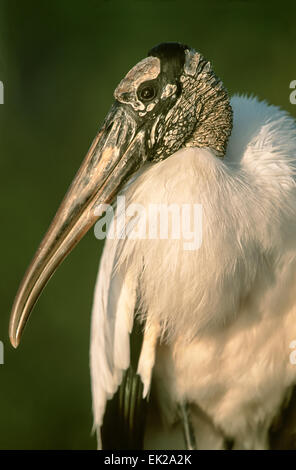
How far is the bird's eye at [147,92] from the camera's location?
4.91 feet

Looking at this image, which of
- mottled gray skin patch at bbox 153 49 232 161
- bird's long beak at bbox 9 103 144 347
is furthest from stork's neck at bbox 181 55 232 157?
bird's long beak at bbox 9 103 144 347

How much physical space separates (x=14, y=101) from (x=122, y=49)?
68 cm

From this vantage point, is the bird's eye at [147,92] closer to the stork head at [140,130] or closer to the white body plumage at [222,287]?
the stork head at [140,130]

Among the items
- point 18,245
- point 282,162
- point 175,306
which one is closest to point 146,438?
point 175,306

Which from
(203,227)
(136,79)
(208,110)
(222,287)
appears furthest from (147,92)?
(222,287)

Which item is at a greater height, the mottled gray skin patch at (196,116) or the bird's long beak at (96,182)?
the mottled gray skin patch at (196,116)

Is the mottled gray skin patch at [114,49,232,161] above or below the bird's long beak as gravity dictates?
above

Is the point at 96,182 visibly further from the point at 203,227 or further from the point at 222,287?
the point at 222,287

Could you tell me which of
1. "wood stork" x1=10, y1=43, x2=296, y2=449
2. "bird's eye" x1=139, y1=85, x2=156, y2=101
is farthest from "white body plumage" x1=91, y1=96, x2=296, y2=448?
"bird's eye" x1=139, y1=85, x2=156, y2=101

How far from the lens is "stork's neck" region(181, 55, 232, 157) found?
1526 millimetres

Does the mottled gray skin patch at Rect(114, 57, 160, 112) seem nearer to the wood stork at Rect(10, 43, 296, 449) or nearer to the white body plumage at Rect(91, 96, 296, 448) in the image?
the wood stork at Rect(10, 43, 296, 449)

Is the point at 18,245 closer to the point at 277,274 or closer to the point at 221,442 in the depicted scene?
the point at 221,442

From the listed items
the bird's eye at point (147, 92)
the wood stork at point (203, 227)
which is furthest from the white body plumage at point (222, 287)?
the bird's eye at point (147, 92)

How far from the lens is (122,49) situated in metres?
3.92
